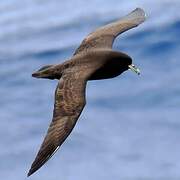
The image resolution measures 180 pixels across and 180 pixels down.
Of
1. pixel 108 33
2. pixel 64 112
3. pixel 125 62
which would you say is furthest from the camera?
pixel 108 33

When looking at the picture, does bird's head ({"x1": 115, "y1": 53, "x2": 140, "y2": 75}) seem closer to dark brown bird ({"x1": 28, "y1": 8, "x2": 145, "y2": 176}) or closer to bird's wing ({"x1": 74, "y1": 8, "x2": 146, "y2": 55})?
dark brown bird ({"x1": 28, "y1": 8, "x2": 145, "y2": 176})

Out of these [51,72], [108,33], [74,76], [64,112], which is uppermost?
[108,33]

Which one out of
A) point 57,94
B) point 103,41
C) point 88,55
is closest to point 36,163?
point 57,94

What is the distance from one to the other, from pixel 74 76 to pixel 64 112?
0.78m

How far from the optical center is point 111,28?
18141 millimetres

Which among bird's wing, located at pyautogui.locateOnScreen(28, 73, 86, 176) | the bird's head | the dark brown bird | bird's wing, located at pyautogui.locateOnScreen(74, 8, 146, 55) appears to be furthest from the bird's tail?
bird's wing, located at pyautogui.locateOnScreen(74, 8, 146, 55)

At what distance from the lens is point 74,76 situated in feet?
50.5

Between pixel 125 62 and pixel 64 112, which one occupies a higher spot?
pixel 125 62

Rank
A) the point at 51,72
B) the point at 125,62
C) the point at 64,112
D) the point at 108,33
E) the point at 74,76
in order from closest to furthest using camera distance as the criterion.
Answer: the point at 64,112
the point at 74,76
the point at 51,72
the point at 125,62
the point at 108,33

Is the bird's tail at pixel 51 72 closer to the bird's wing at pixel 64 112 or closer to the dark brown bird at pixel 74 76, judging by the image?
the dark brown bird at pixel 74 76

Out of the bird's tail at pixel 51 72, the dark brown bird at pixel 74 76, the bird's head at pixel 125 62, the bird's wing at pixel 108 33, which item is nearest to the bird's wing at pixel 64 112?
the dark brown bird at pixel 74 76

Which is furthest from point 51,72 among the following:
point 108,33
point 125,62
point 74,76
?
point 108,33

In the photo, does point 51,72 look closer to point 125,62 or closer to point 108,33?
point 125,62

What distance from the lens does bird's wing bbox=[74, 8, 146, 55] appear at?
1728 cm
